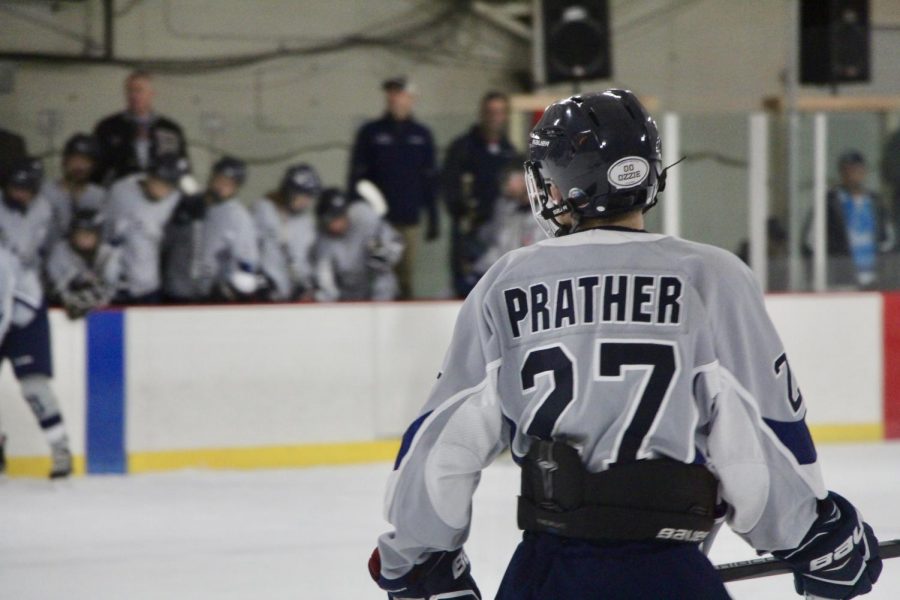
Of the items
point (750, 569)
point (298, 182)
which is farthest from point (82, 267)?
point (750, 569)

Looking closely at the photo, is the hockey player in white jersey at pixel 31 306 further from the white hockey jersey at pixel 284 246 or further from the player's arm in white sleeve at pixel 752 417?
the player's arm in white sleeve at pixel 752 417

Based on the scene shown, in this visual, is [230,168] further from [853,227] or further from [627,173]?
[627,173]

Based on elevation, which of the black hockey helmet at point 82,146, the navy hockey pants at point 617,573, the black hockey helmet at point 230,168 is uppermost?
the black hockey helmet at point 82,146

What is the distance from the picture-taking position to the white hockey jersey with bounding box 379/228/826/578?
1.50m

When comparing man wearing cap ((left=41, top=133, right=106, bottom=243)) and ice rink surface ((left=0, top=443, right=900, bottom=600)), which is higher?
man wearing cap ((left=41, top=133, right=106, bottom=243))

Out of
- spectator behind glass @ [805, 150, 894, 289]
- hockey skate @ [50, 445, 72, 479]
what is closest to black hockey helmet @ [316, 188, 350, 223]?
hockey skate @ [50, 445, 72, 479]

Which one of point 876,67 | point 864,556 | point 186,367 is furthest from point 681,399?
point 876,67

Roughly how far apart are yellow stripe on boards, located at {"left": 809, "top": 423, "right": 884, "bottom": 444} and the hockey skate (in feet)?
11.9

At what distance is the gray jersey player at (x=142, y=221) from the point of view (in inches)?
245

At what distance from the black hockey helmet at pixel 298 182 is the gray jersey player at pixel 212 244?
0.20 meters

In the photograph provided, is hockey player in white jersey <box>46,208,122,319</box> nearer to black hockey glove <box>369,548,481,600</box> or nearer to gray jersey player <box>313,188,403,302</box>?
gray jersey player <box>313,188,403,302</box>

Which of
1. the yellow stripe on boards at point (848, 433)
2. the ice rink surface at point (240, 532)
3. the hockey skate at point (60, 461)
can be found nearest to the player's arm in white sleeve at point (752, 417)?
the ice rink surface at point (240, 532)

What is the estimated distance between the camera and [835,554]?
156 centimetres

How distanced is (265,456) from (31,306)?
1.26 metres
